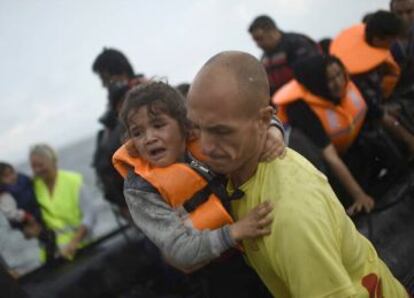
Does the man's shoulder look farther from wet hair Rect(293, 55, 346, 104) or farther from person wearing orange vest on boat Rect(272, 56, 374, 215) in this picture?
wet hair Rect(293, 55, 346, 104)

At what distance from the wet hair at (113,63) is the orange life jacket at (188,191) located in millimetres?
2136

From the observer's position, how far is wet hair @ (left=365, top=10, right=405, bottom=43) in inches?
139

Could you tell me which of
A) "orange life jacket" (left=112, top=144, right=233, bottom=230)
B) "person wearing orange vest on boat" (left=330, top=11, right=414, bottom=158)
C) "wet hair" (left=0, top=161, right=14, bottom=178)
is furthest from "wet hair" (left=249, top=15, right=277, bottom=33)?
"orange life jacket" (left=112, top=144, right=233, bottom=230)

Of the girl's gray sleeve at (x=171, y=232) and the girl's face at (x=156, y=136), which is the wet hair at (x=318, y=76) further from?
the girl's gray sleeve at (x=171, y=232)

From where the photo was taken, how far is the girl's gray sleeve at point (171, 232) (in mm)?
1322

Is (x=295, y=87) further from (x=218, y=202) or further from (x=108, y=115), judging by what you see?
(x=218, y=202)

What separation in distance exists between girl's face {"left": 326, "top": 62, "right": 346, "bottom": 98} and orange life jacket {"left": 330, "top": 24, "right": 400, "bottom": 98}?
64cm

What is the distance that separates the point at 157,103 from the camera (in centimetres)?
155

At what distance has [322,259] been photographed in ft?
3.35

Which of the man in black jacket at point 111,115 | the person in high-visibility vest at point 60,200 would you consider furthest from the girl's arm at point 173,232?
the person in high-visibility vest at point 60,200

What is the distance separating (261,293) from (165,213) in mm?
536

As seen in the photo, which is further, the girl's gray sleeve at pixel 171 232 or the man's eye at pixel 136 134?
the man's eye at pixel 136 134

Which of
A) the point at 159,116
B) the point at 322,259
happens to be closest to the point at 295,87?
the point at 159,116

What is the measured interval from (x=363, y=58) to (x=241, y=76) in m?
2.86
